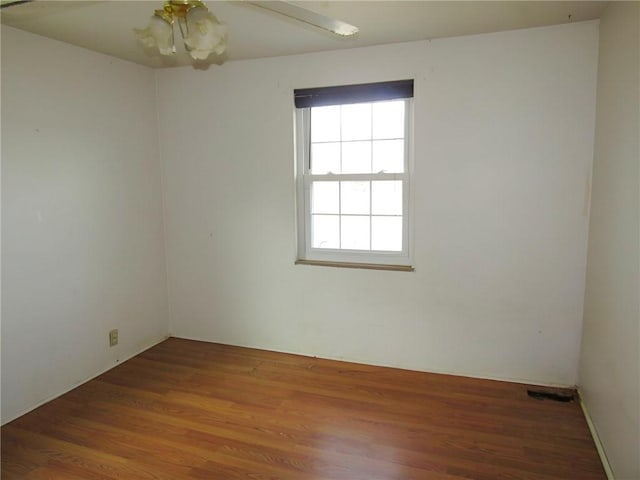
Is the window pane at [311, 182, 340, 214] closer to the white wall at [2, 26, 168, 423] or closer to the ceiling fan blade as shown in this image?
the white wall at [2, 26, 168, 423]

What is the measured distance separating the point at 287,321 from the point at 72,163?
6.36 feet

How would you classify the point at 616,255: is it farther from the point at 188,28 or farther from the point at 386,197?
the point at 188,28

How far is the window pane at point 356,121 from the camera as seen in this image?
3148mm

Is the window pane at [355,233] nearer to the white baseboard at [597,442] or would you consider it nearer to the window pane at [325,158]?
the window pane at [325,158]

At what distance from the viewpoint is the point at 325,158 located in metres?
3.28

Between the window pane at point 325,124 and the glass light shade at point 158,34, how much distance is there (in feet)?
6.28

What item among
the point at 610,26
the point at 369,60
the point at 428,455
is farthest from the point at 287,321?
the point at 610,26

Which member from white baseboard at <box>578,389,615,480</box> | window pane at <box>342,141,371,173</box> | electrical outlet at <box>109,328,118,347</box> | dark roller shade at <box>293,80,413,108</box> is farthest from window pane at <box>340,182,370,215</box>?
electrical outlet at <box>109,328,118,347</box>

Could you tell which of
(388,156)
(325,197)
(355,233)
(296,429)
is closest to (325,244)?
(355,233)

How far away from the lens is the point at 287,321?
136 inches

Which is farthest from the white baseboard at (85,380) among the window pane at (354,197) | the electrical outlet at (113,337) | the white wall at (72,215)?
the window pane at (354,197)

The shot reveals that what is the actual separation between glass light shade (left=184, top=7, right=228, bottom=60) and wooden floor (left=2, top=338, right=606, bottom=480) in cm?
191

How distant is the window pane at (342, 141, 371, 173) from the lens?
3.17 metres

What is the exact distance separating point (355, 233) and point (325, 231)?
25cm
